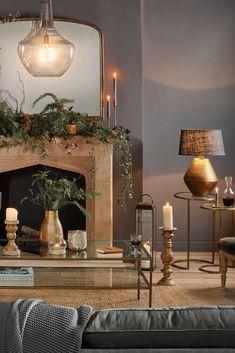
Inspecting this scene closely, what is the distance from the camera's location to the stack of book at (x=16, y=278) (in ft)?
16.0

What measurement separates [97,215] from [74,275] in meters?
1.75

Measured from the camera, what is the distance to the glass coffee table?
15.7 feet

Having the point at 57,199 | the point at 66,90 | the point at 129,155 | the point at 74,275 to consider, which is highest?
the point at 66,90

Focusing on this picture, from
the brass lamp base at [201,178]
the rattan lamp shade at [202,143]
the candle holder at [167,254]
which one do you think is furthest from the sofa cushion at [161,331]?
the brass lamp base at [201,178]

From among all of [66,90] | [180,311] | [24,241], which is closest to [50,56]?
[66,90]

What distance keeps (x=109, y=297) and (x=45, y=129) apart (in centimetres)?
172

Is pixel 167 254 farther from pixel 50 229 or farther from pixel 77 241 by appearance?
pixel 50 229

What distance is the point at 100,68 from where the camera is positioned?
6.84 m

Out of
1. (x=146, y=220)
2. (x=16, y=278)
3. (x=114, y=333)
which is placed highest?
(x=146, y=220)

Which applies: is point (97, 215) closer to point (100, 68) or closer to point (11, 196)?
point (11, 196)

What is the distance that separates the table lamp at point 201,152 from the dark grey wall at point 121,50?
68 cm

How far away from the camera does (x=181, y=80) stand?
7.21 meters

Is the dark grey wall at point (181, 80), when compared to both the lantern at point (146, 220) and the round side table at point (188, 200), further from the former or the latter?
the lantern at point (146, 220)

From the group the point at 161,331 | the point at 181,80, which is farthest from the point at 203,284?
the point at 161,331
